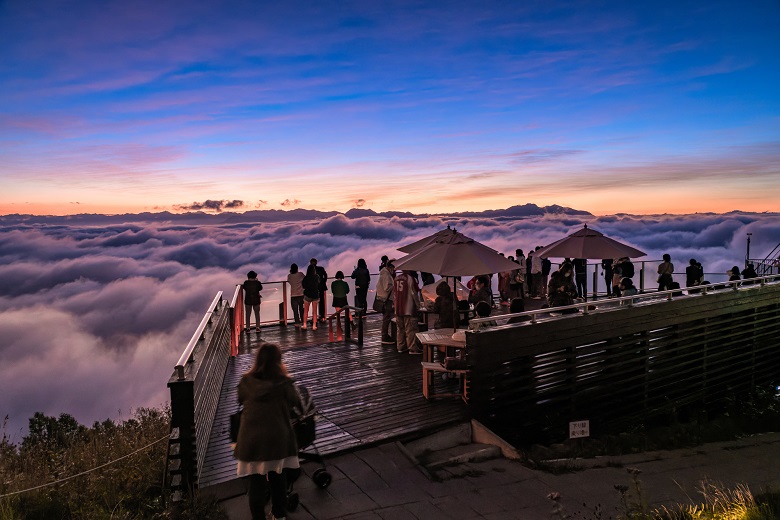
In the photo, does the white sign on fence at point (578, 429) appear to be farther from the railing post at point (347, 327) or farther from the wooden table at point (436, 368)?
the railing post at point (347, 327)

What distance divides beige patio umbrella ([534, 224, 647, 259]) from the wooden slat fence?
2.14 meters

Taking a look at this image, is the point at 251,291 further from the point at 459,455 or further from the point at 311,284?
the point at 459,455

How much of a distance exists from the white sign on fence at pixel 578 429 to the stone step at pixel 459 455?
1956 millimetres

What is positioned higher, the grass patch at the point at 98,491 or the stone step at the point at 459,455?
the grass patch at the point at 98,491

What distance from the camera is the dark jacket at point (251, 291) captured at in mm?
13891

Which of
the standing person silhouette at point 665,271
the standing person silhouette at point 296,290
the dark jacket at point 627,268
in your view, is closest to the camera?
the standing person silhouette at point 296,290

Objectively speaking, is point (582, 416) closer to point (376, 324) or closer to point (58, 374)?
point (376, 324)

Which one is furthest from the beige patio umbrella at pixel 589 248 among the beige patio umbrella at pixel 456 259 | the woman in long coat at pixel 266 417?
the woman in long coat at pixel 266 417

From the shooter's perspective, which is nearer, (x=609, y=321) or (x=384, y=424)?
(x=384, y=424)

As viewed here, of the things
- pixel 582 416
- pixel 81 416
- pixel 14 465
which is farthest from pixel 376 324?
pixel 81 416

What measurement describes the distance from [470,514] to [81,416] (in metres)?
186

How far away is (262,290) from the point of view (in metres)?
14.4

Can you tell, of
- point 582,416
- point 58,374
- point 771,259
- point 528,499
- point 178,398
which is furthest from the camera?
point 58,374

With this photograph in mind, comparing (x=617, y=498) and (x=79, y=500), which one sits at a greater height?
(x=79, y=500)
